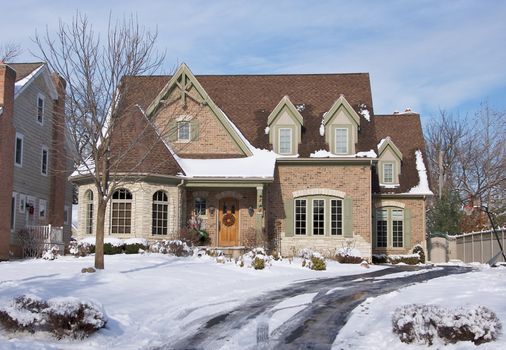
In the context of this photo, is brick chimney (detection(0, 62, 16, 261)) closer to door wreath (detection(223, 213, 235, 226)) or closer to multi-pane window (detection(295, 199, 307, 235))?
door wreath (detection(223, 213, 235, 226))

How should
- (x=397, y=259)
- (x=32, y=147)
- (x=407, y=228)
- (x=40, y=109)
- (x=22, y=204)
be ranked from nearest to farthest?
(x=22, y=204), (x=32, y=147), (x=40, y=109), (x=397, y=259), (x=407, y=228)

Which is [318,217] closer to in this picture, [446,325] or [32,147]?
[32,147]

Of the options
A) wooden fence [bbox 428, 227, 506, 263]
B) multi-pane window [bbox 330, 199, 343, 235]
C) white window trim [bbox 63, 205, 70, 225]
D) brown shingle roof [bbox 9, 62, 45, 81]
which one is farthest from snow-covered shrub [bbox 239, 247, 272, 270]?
brown shingle roof [bbox 9, 62, 45, 81]

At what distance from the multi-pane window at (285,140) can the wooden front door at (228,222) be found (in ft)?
11.3

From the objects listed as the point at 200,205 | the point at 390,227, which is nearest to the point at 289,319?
the point at 200,205

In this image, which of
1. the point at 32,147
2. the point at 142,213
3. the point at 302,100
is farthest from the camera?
the point at 302,100

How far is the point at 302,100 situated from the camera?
32219 millimetres

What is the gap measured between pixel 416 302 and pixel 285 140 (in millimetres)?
17502

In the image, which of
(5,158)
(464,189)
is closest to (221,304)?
(5,158)

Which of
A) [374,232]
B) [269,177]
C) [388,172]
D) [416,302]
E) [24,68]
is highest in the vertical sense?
[24,68]

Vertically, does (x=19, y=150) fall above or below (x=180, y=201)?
above

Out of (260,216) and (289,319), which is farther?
(260,216)

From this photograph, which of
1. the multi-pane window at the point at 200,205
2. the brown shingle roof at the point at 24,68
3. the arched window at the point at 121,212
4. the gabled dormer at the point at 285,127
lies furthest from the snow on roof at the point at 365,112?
the brown shingle roof at the point at 24,68

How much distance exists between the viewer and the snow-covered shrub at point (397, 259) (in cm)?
3159
